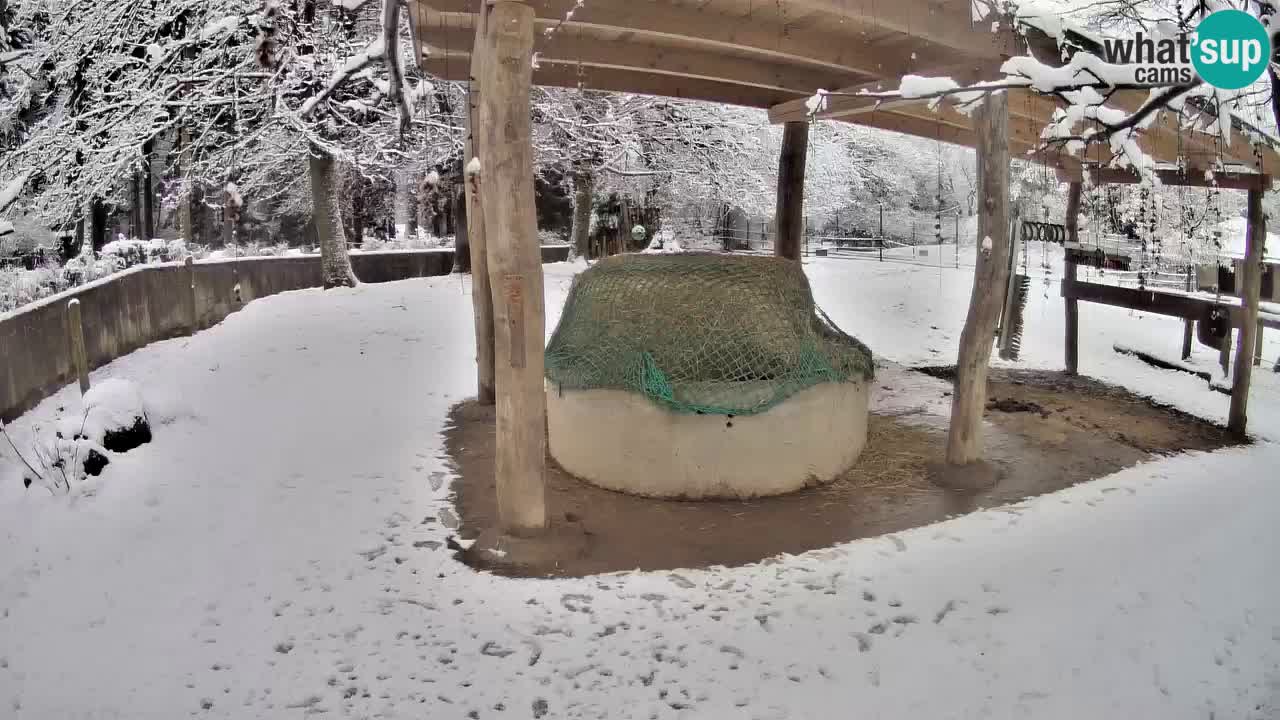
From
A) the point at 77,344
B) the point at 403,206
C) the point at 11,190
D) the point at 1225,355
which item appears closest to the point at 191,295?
the point at 11,190

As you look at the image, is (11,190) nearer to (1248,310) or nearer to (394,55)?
(394,55)

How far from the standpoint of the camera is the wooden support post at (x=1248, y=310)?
24.7 ft

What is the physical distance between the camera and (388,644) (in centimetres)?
366

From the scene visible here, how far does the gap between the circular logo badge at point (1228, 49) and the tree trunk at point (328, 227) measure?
13752 millimetres

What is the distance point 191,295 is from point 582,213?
8.65 m

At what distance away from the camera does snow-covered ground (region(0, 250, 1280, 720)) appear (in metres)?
3.27

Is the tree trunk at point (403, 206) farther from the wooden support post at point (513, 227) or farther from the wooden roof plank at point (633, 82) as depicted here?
the wooden support post at point (513, 227)

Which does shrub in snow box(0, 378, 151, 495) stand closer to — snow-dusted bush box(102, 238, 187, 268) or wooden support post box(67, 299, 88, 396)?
wooden support post box(67, 299, 88, 396)

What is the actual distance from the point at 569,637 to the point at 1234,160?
728cm

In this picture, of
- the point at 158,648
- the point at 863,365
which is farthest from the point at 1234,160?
the point at 158,648

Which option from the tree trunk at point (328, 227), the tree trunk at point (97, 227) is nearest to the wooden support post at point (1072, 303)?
the tree trunk at point (328, 227)

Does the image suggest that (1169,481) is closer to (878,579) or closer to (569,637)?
(878,579)

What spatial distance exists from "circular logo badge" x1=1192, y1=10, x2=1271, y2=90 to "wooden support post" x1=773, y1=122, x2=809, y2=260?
5617 mm

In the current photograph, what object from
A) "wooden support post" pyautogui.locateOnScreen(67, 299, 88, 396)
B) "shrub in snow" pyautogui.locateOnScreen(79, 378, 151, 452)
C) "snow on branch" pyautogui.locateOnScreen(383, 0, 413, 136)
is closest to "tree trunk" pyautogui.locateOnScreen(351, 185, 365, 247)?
"wooden support post" pyautogui.locateOnScreen(67, 299, 88, 396)
